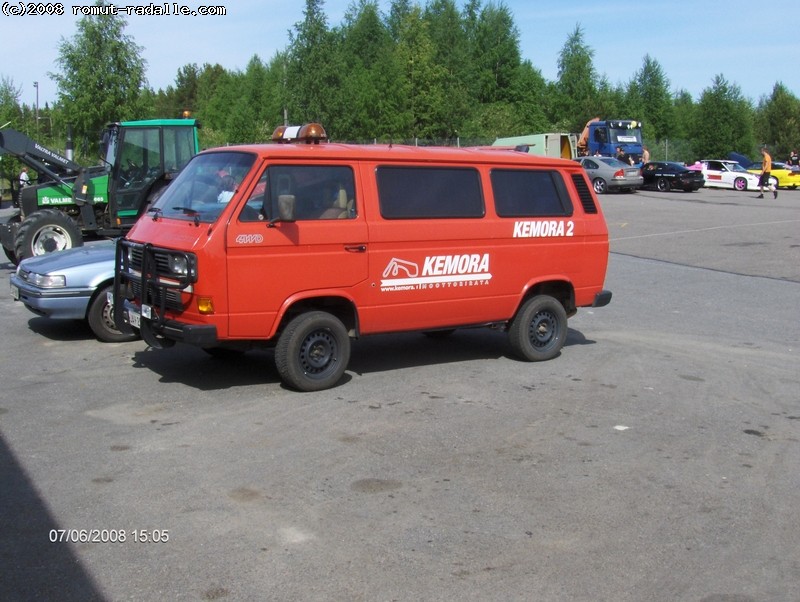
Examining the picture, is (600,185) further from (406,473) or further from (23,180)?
(406,473)

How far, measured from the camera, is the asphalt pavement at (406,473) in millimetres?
4520

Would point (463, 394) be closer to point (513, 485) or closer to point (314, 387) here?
point (314, 387)

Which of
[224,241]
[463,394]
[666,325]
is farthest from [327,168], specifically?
[666,325]

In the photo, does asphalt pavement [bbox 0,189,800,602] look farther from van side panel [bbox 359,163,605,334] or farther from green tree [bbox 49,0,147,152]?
green tree [bbox 49,0,147,152]

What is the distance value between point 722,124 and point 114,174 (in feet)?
173

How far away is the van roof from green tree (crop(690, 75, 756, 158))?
55.7m

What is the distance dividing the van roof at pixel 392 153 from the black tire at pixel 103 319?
237 centimetres

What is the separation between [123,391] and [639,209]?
25.9 m

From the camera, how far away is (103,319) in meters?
9.87

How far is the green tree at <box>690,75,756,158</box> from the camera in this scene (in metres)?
60.7

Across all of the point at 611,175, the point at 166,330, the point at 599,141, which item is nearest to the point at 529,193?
the point at 166,330

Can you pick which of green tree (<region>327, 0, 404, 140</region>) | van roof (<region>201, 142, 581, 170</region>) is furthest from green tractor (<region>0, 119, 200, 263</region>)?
green tree (<region>327, 0, 404, 140</region>)

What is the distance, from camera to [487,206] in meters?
8.92
